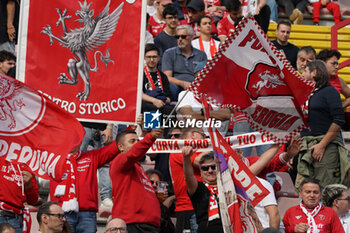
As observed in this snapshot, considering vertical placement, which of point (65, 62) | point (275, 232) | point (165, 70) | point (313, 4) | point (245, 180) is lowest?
point (275, 232)

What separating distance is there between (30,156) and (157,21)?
7493 millimetres

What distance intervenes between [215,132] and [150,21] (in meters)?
7.52

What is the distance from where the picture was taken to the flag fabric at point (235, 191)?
8352 mm

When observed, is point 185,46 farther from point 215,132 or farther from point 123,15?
point 215,132

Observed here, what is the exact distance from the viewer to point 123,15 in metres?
9.75

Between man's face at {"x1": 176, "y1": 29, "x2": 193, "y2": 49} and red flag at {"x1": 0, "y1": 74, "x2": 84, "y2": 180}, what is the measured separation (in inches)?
190

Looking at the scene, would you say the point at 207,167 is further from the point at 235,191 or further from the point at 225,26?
the point at 225,26

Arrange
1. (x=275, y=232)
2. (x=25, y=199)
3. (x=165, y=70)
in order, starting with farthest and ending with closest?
(x=165, y=70) → (x=25, y=199) → (x=275, y=232)

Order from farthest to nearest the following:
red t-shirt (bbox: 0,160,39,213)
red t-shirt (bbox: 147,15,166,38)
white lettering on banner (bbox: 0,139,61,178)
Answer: red t-shirt (bbox: 147,15,166,38)
red t-shirt (bbox: 0,160,39,213)
white lettering on banner (bbox: 0,139,61,178)

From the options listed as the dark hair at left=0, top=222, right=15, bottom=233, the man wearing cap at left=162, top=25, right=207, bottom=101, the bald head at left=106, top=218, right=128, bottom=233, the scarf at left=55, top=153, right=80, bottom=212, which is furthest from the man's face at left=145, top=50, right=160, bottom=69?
the dark hair at left=0, top=222, right=15, bottom=233

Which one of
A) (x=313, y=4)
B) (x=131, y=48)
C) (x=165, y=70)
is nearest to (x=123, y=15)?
(x=131, y=48)

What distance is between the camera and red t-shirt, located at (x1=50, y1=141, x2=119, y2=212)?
31.6 ft

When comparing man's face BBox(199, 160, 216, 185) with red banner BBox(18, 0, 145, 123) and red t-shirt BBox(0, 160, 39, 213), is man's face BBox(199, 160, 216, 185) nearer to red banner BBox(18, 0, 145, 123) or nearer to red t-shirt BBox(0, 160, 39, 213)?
red banner BBox(18, 0, 145, 123)

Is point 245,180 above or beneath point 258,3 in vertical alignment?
beneath
